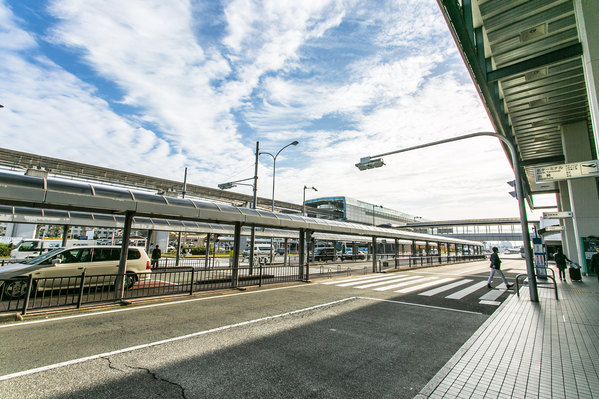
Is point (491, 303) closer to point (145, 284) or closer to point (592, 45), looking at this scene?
point (592, 45)

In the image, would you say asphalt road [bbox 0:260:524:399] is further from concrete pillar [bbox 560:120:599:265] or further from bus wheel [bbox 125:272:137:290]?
concrete pillar [bbox 560:120:599:265]

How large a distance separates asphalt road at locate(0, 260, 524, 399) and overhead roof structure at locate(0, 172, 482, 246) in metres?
3.15

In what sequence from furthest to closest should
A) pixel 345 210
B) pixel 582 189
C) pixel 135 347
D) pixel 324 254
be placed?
pixel 345 210 < pixel 324 254 < pixel 582 189 < pixel 135 347

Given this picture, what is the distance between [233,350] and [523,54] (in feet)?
44.0

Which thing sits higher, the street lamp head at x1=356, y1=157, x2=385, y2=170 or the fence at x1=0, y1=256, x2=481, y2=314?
the street lamp head at x1=356, y1=157, x2=385, y2=170

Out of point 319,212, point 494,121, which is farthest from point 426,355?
point 319,212

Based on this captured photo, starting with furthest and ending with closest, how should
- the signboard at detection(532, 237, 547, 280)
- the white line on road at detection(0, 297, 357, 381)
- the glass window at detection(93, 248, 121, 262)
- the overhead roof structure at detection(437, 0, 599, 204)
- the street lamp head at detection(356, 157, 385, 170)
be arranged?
the signboard at detection(532, 237, 547, 280) < the street lamp head at detection(356, 157, 385, 170) < the glass window at detection(93, 248, 121, 262) < the overhead roof structure at detection(437, 0, 599, 204) < the white line on road at detection(0, 297, 357, 381)

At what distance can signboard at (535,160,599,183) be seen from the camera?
7543 mm

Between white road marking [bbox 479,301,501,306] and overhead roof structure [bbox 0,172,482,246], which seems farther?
white road marking [bbox 479,301,501,306]

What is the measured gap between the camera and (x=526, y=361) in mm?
4523

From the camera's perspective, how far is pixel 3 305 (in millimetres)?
8211

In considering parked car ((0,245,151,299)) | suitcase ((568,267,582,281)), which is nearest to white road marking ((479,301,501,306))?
suitcase ((568,267,582,281))

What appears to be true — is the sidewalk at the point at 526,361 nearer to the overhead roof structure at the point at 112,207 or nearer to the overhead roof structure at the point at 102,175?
the overhead roof structure at the point at 112,207

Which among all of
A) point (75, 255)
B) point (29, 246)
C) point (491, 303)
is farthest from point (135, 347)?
point (29, 246)
